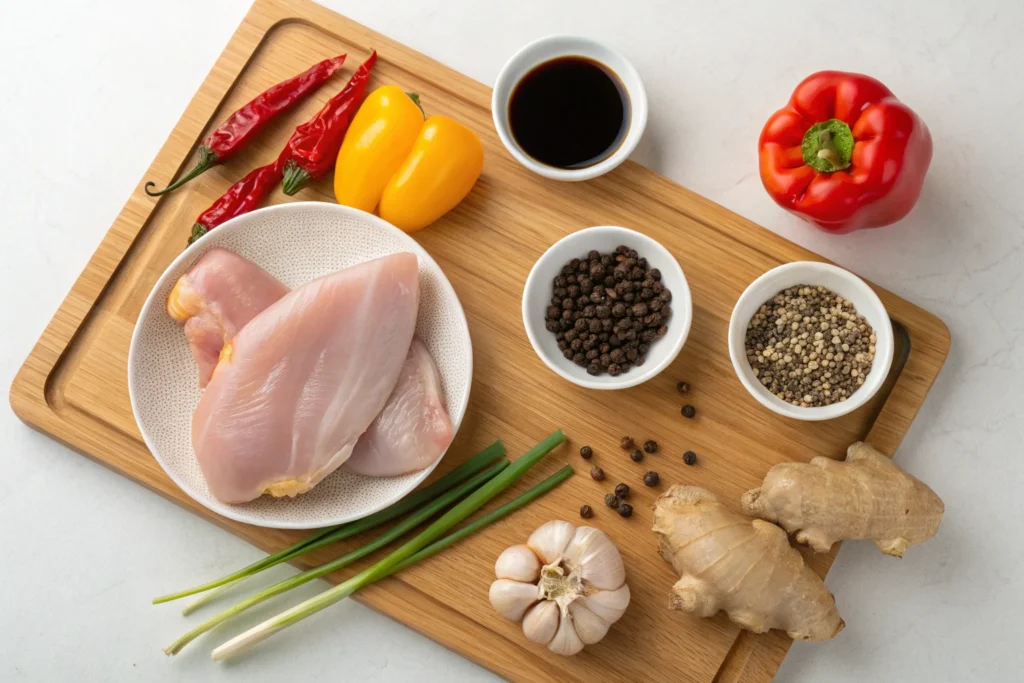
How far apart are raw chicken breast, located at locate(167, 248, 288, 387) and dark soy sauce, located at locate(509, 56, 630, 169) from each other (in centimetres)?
75

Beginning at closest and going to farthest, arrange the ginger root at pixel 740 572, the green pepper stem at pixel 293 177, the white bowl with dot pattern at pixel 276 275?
the ginger root at pixel 740 572 → the white bowl with dot pattern at pixel 276 275 → the green pepper stem at pixel 293 177

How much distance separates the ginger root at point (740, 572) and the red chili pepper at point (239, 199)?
4.14 ft

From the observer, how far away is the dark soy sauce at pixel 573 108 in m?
2.05

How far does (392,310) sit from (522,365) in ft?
1.21

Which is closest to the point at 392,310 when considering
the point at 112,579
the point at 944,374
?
the point at 112,579

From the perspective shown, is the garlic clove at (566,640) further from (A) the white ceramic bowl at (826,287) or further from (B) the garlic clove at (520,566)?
(A) the white ceramic bowl at (826,287)

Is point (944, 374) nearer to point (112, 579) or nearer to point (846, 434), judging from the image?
point (846, 434)

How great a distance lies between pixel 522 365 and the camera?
2.05 meters

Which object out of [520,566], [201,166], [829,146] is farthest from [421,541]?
[829,146]

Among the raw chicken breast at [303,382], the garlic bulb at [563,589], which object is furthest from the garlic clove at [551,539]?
the raw chicken breast at [303,382]

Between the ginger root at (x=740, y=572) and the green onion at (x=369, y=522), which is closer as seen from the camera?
the ginger root at (x=740, y=572)

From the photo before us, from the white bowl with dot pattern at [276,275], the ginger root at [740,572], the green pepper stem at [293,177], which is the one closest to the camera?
the ginger root at [740,572]

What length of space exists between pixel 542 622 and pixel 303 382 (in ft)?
2.55

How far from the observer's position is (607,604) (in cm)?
187
